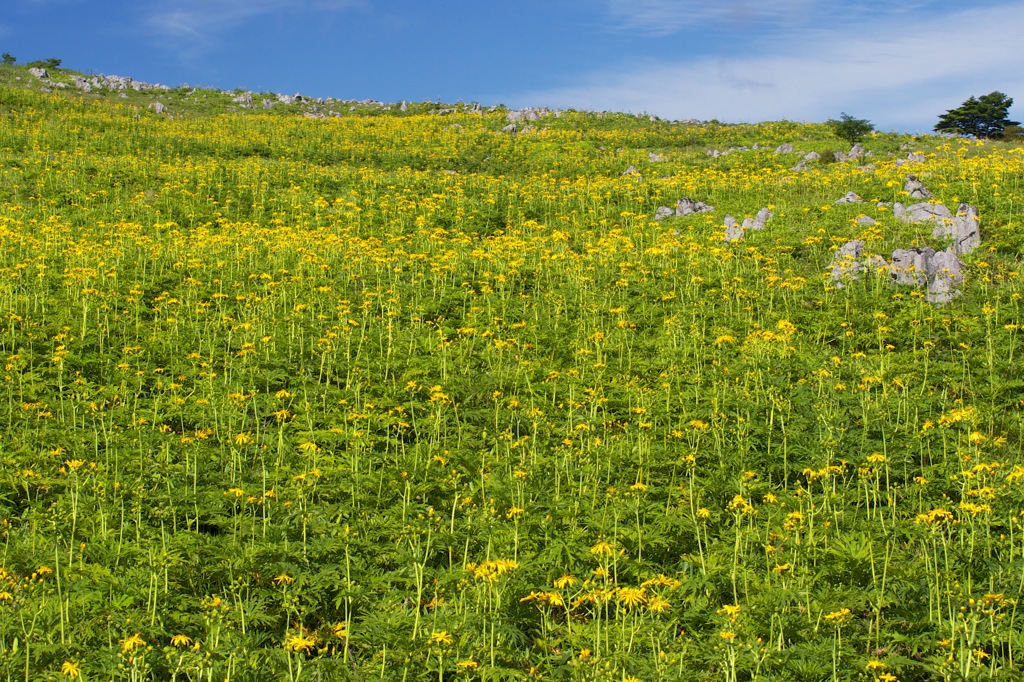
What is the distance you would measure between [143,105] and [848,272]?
4023cm

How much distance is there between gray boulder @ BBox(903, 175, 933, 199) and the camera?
59.8ft

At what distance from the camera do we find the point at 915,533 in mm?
7105

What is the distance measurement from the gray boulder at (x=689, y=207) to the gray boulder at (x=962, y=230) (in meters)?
5.69

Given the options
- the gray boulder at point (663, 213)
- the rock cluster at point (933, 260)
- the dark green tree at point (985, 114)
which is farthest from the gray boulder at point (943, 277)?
the dark green tree at point (985, 114)

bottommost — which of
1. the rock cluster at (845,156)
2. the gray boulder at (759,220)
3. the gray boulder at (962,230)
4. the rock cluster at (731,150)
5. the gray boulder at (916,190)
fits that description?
the gray boulder at (962,230)

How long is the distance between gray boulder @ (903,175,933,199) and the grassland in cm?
39

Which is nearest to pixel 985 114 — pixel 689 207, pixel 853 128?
Answer: pixel 853 128

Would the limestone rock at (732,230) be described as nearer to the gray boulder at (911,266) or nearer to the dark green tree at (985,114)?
the gray boulder at (911,266)

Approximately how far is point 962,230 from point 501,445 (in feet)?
40.5

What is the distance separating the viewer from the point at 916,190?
60.7ft

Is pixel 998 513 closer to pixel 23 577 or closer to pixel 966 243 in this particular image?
pixel 23 577

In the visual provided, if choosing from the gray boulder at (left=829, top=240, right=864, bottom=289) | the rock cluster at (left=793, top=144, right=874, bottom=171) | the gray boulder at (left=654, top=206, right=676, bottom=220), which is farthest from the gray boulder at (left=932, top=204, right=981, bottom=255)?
the rock cluster at (left=793, top=144, right=874, bottom=171)

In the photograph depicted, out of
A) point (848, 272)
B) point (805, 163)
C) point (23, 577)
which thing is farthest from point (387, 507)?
point (805, 163)

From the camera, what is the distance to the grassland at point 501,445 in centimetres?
558
